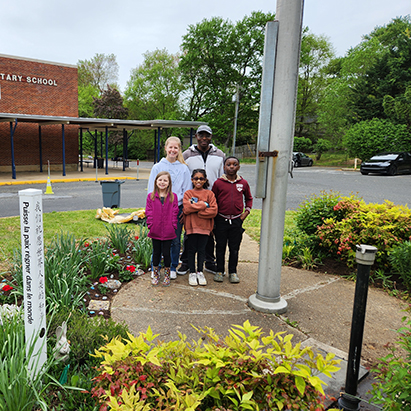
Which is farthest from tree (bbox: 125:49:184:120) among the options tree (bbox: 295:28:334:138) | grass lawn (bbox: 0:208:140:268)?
grass lawn (bbox: 0:208:140:268)

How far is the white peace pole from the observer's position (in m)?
1.89

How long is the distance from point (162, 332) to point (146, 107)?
158ft

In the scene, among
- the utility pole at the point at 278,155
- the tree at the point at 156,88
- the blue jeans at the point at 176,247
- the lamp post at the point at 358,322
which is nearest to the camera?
the lamp post at the point at 358,322

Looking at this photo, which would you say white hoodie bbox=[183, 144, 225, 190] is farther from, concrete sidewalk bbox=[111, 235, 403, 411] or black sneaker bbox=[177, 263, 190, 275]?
concrete sidewalk bbox=[111, 235, 403, 411]

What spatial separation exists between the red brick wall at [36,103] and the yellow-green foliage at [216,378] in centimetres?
2304

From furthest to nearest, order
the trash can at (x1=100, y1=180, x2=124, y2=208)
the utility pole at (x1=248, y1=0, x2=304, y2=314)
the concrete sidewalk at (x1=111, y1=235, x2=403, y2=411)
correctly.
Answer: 1. the trash can at (x1=100, y1=180, x2=124, y2=208)
2. the utility pole at (x1=248, y1=0, x2=304, y2=314)
3. the concrete sidewalk at (x1=111, y1=235, x2=403, y2=411)

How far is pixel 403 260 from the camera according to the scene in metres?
4.12

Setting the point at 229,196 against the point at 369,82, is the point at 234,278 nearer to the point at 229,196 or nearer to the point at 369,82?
the point at 229,196

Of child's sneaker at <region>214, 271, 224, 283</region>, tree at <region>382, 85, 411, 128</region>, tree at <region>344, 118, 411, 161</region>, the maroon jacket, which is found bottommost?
child's sneaker at <region>214, 271, 224, 283</region>

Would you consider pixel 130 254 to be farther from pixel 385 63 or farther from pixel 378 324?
pixel 385 63

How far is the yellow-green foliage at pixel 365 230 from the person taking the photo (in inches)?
172

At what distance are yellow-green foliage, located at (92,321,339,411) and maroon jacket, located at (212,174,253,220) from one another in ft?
7.99

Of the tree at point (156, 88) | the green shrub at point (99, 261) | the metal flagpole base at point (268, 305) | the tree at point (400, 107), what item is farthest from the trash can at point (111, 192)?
the tree at point (156, 88)

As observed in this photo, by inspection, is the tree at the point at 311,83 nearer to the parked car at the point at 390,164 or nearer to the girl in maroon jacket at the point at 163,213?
the parked car at the point at 390,164
